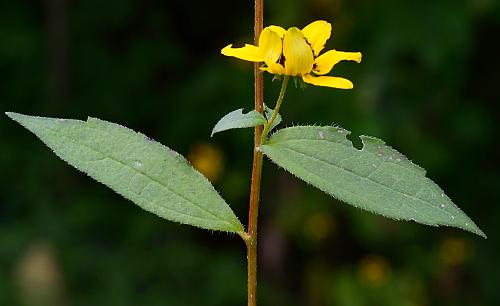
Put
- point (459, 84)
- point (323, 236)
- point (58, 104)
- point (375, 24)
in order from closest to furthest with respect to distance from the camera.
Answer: point (375, 24), point (459, 84), point (323, 236), point (58, 104)

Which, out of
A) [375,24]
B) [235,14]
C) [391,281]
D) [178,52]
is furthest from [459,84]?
[178,52]

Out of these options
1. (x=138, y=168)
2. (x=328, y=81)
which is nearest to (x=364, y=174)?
(x=328, y=81)

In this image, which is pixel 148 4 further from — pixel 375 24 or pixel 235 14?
pixel 375 24

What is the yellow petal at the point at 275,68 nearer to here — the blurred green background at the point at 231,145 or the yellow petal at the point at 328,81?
the yellow petal at the point at 328,81

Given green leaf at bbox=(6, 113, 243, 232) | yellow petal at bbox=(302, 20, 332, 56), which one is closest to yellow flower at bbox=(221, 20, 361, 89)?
yellow petal at bbox=(302, 20, 332, 56)

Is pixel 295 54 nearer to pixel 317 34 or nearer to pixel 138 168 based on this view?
pixel 317 34

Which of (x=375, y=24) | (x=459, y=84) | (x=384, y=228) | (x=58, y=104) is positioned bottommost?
(x=384, y=228)
